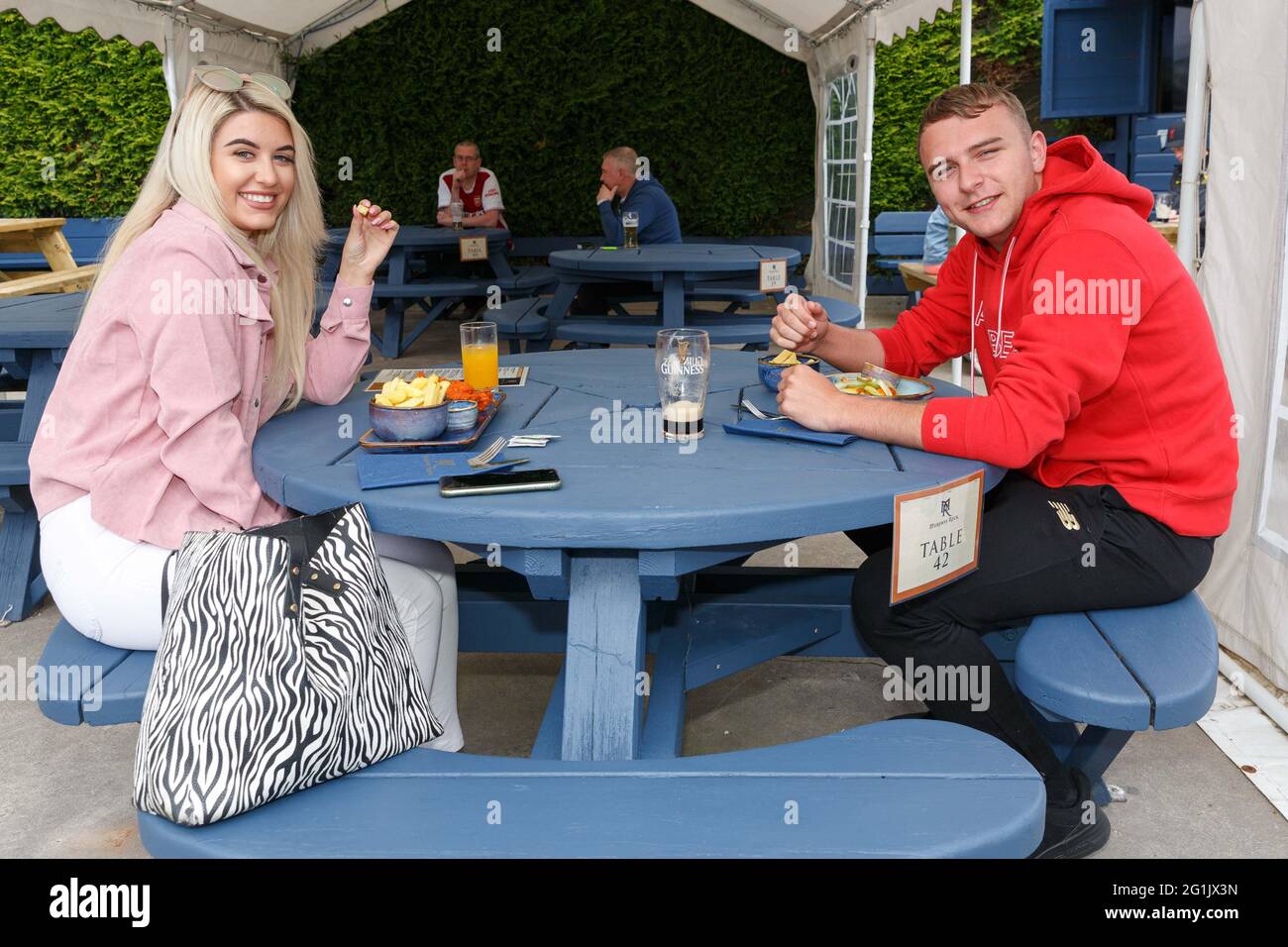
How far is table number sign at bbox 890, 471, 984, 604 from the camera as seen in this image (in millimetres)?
1579

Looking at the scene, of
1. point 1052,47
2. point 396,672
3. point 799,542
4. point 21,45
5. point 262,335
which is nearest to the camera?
point 396,672

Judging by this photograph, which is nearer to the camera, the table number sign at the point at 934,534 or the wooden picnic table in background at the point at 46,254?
the table number sign at the point at 934,534

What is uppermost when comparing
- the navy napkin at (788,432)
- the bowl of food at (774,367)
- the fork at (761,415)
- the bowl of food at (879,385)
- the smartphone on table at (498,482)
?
the bowl of food at (774,367)

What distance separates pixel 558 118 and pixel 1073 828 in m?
10.3

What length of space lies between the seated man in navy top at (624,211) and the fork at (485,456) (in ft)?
16.5

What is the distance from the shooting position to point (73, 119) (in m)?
10.4

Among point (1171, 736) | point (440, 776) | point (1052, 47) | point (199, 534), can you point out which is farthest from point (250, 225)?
point (1052, 47)

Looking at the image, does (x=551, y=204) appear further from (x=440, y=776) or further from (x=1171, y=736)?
(x=440, y=776)

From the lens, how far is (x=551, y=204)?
1145cm

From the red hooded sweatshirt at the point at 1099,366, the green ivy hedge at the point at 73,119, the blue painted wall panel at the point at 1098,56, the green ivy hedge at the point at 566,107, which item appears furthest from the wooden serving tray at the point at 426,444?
the green ivy hedge at the point at 566,107

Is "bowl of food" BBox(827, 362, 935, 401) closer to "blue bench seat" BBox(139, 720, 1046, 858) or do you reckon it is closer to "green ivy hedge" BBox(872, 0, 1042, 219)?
"blue bench seat" BBox(139, 720, 1046, 858)

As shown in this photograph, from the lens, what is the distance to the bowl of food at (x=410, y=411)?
5.85 ft

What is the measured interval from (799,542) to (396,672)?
8.39 ft

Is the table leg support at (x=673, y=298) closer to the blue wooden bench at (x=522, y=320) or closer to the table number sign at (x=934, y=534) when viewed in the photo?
the blue wooden bench at (x=522, y=320)
